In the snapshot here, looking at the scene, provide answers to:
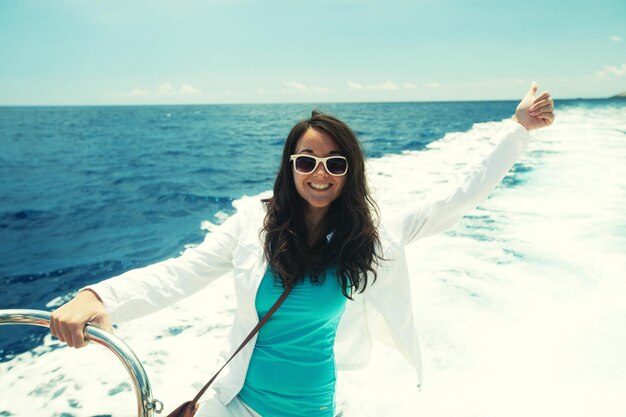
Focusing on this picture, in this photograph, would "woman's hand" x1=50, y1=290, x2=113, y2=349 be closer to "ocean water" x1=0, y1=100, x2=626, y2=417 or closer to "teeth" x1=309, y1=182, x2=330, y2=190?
"teeth" x1=309, y1=182, x2=330, y2=190

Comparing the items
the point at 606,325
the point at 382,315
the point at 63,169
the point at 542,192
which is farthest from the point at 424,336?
the point at 63,169

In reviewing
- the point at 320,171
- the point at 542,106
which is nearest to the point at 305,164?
the point at 320,171

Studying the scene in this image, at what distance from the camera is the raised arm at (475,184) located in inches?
67.4

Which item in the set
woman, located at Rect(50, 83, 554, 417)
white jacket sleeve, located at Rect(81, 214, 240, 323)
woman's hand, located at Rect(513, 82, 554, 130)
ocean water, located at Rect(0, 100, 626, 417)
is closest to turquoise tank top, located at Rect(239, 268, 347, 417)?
woman, located at Rect(50, 83, 554, 417)

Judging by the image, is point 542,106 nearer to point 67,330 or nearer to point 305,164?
point 305,164

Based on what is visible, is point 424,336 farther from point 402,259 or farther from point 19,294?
point 19,294

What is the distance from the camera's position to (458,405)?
2645mm

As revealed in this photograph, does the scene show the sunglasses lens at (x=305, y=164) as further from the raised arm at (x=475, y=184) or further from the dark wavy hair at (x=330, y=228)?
the raised arm at (x=475, y=184)

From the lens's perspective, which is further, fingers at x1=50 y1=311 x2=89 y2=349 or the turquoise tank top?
the turquoise tank top

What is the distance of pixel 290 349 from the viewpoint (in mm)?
1525

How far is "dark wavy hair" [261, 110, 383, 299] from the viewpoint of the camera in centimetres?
154

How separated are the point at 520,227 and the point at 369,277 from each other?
18.4 feet

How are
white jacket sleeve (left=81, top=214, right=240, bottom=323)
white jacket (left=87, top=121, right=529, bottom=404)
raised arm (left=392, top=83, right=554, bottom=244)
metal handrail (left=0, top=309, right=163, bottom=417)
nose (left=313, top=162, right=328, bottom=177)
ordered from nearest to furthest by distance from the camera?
1. metal handrail (left=0, top=309, right=163, bottom=417)
2. white jacket sleeve (left=81, top=214, right=240, bottom=323)
3. white jacket (left=87, top=121, right=529, bottom=404)
4. nose (left=313, top=162, right=328, bottom=177)
5. raised arm (left=392, top=83, right=554, bottom=244)

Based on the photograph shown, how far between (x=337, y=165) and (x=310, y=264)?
0.40 meters
